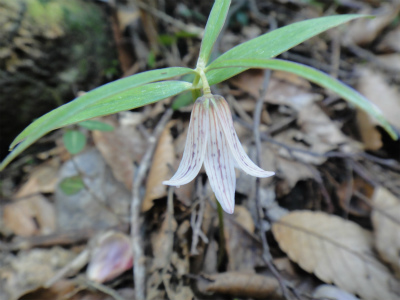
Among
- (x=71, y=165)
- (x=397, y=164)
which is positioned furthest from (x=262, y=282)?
(x=71, y=165)

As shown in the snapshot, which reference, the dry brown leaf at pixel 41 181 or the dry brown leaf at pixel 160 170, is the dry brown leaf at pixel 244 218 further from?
the dry brown leaf at pixel 41 181

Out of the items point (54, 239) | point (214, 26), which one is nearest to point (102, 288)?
point (54, 239)

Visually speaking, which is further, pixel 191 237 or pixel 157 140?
pixel 157 140

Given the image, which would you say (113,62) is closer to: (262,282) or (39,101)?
(39,101)

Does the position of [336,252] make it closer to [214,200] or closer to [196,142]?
[214,200]

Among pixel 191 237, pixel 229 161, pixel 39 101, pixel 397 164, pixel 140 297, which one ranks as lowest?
pixel 140 297

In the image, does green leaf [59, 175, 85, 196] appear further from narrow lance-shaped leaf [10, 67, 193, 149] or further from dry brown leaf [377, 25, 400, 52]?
dry brown leaf [377, 25, 400, 52]
